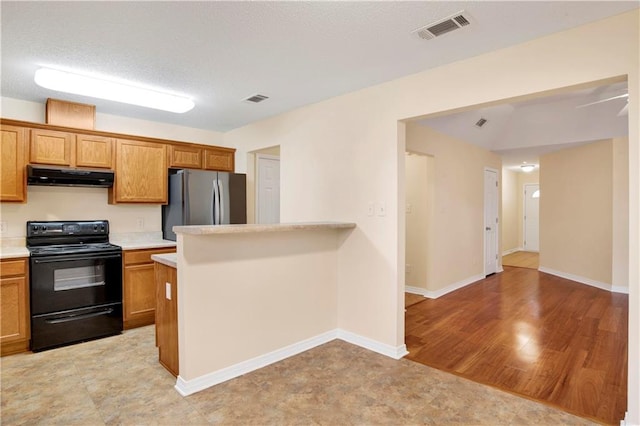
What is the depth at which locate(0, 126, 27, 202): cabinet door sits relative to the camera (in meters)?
3.27

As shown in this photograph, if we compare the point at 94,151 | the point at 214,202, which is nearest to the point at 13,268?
the point at 94,151

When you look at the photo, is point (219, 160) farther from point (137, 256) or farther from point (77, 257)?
point (77, 257)

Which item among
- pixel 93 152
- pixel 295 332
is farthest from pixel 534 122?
pixel 93 152

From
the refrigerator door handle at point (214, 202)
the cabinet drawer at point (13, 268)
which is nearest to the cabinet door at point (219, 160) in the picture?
the refrigerator door handle at point (214, 202)

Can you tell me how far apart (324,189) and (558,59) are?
2.20 meters

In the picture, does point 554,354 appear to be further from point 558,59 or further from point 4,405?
point 4,405

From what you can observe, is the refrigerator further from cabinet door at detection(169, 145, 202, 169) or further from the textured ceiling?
the textured ceiling

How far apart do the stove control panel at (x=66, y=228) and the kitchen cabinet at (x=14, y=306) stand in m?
0.68

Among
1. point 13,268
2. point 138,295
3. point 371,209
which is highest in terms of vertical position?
point 371,209

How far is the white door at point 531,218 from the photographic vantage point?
956 cm

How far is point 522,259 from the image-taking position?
27.6ft

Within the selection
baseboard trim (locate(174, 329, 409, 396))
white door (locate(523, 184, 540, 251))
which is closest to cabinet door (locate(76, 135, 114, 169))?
baseboard trim (locate(174, 329, 409, 396))

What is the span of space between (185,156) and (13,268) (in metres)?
2.15

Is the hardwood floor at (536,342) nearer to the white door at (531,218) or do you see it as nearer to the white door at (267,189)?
the white door at (267,189)
